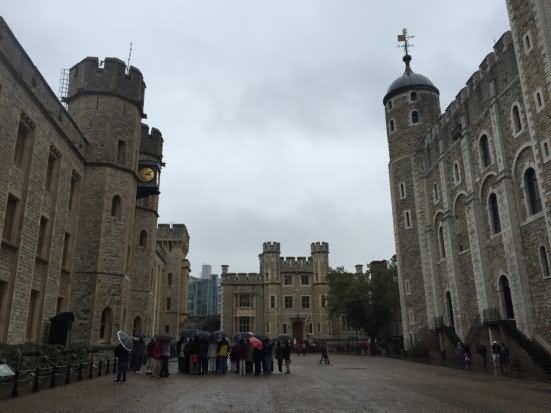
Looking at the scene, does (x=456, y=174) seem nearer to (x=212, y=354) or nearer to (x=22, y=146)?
(x=212, y=354)

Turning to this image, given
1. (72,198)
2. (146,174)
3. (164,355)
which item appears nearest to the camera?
(164,355)

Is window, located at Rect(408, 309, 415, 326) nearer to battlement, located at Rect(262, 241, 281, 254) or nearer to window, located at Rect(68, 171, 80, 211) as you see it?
window, located at Rect(68, 171, 80, 211)

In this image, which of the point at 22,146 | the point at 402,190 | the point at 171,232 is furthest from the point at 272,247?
the point at 22,146

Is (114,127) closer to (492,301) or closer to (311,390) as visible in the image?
(311,390)

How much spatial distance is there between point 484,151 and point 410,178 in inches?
400

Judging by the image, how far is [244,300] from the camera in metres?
64.1

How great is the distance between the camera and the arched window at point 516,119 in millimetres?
21311

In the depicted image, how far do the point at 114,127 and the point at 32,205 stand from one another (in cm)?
767

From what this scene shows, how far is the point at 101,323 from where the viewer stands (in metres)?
21.5

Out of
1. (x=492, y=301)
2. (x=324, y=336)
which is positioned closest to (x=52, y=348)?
(x=492, y=301)

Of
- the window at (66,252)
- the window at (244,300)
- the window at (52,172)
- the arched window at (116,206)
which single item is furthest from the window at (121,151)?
the window at (244,300)

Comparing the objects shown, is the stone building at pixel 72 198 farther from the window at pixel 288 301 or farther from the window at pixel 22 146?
the window at pixel 288 301

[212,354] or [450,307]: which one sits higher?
[450,307]

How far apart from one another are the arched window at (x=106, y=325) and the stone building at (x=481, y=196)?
59.8 ft
